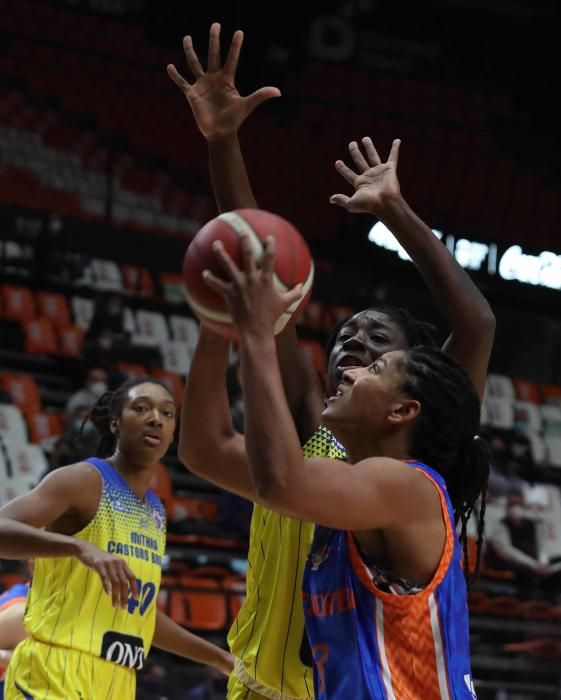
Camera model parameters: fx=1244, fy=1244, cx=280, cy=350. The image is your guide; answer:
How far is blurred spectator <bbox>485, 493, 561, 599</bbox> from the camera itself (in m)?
11.3

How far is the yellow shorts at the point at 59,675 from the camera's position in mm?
4473

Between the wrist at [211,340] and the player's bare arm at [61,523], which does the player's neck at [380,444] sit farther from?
the player's bare arm at [61,523]

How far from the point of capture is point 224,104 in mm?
3168

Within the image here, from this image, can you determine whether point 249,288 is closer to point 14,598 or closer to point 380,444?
point 380,444

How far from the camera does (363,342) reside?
3.17 meters

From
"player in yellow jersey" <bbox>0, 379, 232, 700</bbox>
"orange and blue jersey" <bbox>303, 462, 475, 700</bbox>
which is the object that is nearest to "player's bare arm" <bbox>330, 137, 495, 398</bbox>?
"orange and blue jersey" <bbox>303, 462, 475, 700</bbox>

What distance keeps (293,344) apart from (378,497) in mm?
939

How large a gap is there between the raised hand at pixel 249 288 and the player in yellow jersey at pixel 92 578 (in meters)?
2.10

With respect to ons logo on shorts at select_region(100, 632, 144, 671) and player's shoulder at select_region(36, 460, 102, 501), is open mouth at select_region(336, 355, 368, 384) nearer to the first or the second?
player's shoulder at select_region(36, 460, 102, 501)

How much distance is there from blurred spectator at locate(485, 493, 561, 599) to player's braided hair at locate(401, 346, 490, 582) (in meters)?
8.77

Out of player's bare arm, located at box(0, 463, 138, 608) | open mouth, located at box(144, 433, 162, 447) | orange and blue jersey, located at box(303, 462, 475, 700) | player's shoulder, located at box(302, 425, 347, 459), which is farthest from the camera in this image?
open mouth, located at box(144, 433, 162, 447)

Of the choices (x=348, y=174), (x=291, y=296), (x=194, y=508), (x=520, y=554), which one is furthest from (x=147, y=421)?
(x=520, y=554)

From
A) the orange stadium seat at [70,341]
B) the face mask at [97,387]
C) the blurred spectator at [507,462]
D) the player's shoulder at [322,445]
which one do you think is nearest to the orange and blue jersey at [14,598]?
the player's shoulder at [322,445]

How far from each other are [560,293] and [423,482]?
43.8 feet
